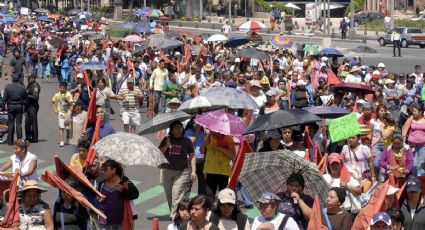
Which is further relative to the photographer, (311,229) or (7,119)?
(7,119)

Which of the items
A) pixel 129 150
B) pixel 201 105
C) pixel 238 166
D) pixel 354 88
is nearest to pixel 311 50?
pixel 354 88

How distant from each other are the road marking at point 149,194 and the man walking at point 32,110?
553 cm

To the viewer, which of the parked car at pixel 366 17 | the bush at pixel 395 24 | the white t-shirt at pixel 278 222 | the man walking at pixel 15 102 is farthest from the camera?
the parked car at pixel 366 17

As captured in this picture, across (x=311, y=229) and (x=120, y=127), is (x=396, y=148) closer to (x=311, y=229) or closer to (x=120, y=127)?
(x=311, y=229)

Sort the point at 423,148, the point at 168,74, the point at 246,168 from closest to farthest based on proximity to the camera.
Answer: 1. the point at 246,168
2. the point at 423,148
3. the point at 168,74

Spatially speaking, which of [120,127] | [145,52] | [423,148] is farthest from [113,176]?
[145,52]

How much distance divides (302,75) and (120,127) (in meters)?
4.36

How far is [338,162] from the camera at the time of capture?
12.5 m

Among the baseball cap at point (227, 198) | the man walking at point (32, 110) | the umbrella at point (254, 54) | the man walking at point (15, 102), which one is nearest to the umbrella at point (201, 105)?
the baseball cap at point (227, 198)

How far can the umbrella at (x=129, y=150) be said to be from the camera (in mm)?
12305

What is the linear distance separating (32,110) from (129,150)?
441 inches

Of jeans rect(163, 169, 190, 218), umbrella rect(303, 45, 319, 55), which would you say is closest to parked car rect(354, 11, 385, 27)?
umbrella rect(303, 45, 319, 55)

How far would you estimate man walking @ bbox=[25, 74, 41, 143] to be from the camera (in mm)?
23078

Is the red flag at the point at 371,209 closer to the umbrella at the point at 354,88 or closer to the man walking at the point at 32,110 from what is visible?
the umbrella at the point at 354,88
